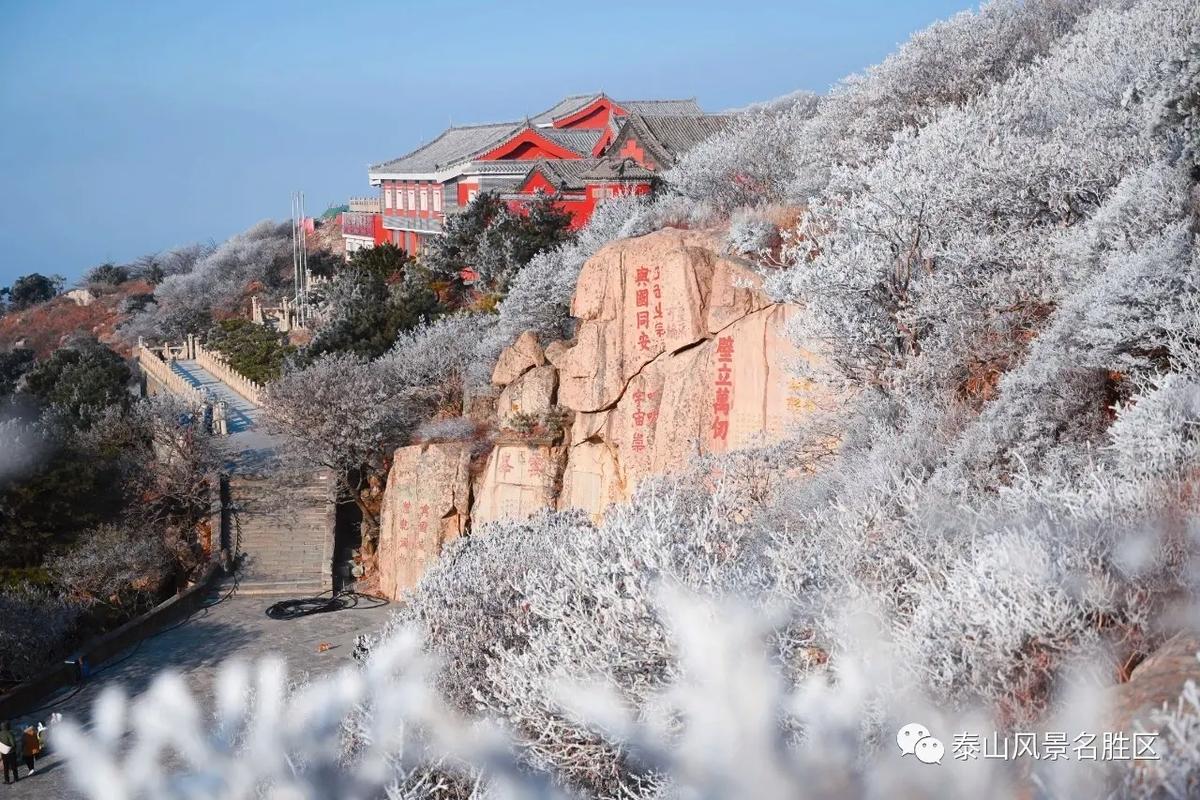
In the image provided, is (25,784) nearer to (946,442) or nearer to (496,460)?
(496,460)

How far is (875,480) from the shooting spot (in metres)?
8.12

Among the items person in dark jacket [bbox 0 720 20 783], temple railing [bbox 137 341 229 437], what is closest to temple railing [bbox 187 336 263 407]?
temple railing [bbox 137 341 229 437]

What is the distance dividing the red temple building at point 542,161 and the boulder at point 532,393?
984cm

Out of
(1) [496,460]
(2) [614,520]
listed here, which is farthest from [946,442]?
(1) [496,460]

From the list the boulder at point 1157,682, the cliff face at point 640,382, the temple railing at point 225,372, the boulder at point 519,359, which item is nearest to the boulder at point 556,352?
the cliff face at point 640,382

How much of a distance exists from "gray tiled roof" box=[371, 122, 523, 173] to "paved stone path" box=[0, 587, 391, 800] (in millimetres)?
19567

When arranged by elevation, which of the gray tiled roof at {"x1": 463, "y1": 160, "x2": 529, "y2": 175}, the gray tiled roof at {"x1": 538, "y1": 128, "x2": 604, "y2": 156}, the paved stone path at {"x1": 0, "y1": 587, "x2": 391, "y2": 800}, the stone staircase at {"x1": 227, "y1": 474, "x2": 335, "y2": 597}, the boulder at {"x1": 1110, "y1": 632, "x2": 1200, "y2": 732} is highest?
the gray tiled roof at {"x1": 538, "y1": 128, "x2": 604, "y2": 156}

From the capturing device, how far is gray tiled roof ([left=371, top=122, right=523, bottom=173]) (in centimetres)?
3460

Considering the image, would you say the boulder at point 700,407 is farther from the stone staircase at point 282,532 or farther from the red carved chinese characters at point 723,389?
the stone staircase at point 282,532

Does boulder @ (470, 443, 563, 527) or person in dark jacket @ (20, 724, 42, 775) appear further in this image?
boulder @ (470, 443, 563, 527)

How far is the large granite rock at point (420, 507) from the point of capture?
1612 centimetres

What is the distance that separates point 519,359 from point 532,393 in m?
0.81

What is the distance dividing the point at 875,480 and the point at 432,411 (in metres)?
11.8

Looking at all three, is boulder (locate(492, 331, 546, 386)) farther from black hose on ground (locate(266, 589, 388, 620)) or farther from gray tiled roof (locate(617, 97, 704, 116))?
gray tiled roof (locate(617, 97, 704, 116))
